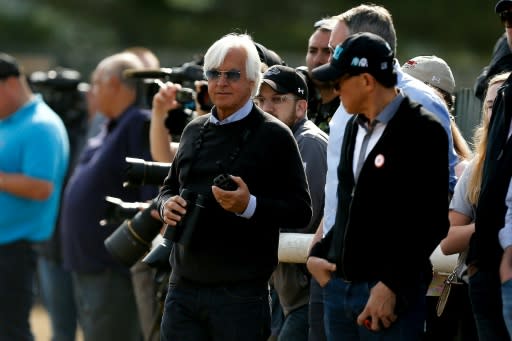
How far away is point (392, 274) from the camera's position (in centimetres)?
416

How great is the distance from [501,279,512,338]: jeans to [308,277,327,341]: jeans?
1.14 m

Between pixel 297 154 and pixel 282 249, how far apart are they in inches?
27.7

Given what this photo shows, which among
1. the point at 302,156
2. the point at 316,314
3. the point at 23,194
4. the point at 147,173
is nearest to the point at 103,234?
the point at 23,194

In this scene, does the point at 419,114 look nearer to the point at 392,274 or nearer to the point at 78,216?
the point at 392,274

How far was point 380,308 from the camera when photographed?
4.15m

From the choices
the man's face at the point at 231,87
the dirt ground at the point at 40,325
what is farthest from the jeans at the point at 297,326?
the dirt ground at the point at 40,325

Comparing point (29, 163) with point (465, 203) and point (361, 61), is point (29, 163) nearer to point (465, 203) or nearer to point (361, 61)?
point (465, 203)

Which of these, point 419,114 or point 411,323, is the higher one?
point 419,114

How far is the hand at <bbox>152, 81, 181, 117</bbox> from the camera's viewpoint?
261 inches

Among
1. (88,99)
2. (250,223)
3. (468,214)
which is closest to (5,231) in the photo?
(88,99)

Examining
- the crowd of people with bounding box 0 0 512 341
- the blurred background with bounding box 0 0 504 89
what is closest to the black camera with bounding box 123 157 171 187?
the crowd of people with bounding box 0 0 512 341

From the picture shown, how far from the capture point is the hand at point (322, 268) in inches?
175

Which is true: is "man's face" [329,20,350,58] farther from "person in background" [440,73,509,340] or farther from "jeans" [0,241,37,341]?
"jeans" [0,241,37,341]

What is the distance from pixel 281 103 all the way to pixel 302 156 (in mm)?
306
